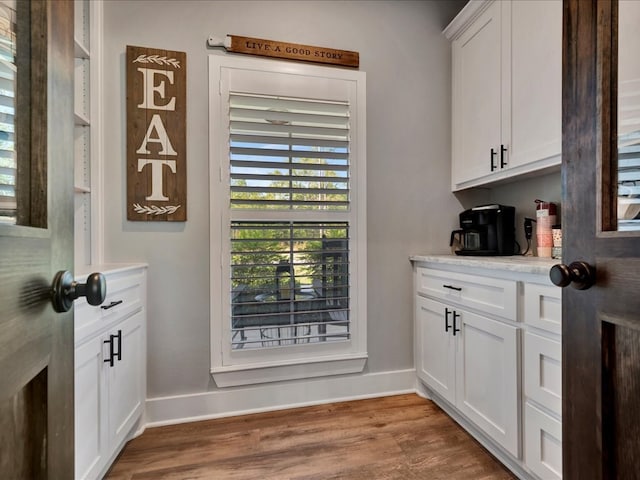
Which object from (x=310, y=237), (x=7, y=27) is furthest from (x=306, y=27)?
(x=7, y=27)

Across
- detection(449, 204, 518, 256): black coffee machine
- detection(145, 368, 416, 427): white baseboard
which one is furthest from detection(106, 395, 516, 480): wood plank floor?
detection(449, 204, 518, 256): black coffee machine

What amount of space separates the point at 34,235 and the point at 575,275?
0.97 meters

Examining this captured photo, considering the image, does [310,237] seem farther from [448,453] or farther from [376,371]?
[448,453]

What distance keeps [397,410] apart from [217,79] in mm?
2314

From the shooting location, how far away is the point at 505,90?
1866mm

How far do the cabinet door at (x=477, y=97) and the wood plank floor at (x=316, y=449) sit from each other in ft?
5.15

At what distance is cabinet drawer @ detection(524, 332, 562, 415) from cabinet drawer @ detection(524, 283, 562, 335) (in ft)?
0.18

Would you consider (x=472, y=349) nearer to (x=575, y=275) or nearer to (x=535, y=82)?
(x=575, y=275)

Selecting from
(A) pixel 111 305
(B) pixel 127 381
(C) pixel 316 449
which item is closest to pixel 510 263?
(C) pixel 316 449

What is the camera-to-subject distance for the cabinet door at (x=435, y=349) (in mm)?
1875

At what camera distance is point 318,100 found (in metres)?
2.11

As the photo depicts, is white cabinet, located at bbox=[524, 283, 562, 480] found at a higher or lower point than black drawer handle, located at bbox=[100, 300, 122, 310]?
→ lower

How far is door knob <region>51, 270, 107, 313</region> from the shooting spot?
1.74ft

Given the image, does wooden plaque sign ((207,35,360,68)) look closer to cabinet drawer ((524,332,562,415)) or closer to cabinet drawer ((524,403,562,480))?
cabinet drawer ((524,332,562,415))
